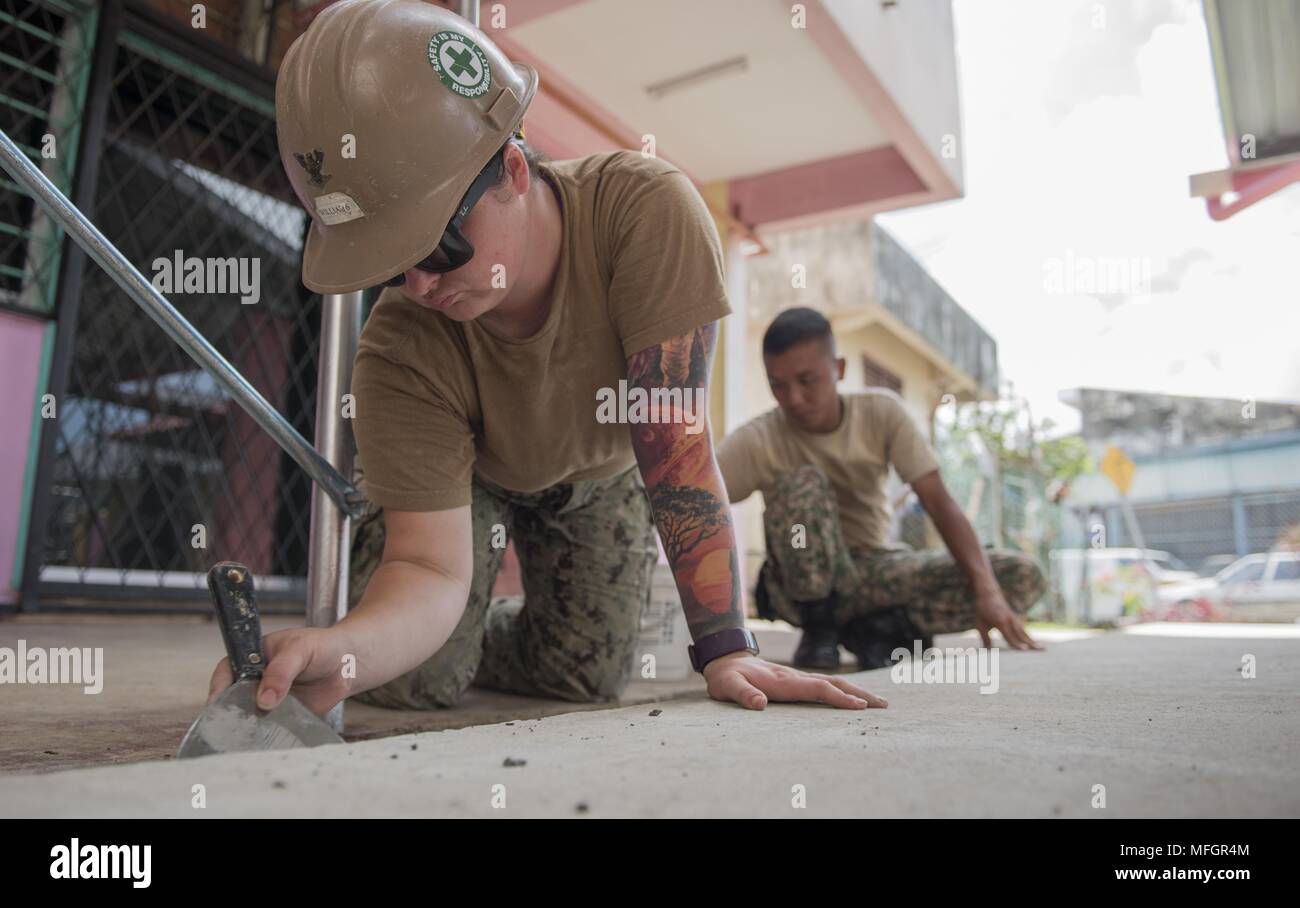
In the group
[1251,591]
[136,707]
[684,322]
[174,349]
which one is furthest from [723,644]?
[1251,591]

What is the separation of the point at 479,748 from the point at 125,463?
419 cm

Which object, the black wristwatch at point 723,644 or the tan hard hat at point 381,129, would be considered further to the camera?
the black wristwatch at point 723,644

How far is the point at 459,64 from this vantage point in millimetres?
1282

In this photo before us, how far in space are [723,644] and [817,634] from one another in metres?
1.75

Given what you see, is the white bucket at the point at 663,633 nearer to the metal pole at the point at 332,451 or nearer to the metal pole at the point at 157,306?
the metal pole at the point at 332,451

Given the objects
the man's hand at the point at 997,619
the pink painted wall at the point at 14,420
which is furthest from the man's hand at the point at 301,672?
the pink painted wall at the point at 14,420

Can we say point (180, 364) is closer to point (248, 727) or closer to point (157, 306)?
point (157, 306)

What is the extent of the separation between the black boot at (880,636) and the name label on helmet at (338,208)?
7.34 ft

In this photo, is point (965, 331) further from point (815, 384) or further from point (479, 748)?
point (479, 748)

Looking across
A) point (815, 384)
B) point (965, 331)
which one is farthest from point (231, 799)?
point (965, 331)

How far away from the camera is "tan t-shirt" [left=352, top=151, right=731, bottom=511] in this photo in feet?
4.71

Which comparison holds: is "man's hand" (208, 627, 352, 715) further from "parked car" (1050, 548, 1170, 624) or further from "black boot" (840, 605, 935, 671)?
"parked car" (1050, 548, 1170, 624)

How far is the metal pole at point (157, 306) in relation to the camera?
1.19 m

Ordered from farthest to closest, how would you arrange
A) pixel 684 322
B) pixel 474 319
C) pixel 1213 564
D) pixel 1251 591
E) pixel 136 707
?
pixel 1213 564 < pixel 1251 591 < pixel 136 707 < pixel 474 319 < pixel 684 322
